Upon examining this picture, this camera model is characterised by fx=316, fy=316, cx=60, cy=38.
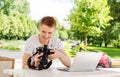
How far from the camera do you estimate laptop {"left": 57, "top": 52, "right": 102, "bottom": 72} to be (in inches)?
91.4

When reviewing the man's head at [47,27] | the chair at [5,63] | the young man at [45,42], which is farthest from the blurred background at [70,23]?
the man's head at [47,27]

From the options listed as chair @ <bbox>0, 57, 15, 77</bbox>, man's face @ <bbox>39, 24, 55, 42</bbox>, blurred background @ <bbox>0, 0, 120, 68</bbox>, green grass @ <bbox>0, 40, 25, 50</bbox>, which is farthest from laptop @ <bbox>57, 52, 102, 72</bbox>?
green grass @ <bbox>0, 40, 25, 50</bbox>

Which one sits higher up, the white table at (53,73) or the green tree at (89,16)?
the green tree at (89,16)

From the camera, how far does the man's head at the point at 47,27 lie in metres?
2.52

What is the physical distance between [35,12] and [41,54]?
291 inches

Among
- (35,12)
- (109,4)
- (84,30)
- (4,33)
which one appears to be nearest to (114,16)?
(109,4)

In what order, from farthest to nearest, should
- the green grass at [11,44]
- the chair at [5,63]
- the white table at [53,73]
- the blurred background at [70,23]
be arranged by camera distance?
the blurred background at [70,23] < the green grass at [11,44] < the chair at [5,63] < the white table at [53,73]

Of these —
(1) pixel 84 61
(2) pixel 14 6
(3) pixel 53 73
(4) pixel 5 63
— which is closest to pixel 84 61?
(1) pixel 84 61

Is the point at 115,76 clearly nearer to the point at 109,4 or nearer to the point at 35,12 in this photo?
the point at 35,12

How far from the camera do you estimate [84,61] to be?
2355 millimetres

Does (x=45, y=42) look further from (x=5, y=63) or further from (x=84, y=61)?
(x=5, y=63)

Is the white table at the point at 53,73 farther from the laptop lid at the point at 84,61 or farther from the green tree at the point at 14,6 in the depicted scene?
the green tree at the point at 14,6

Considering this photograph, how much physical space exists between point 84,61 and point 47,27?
42 cm

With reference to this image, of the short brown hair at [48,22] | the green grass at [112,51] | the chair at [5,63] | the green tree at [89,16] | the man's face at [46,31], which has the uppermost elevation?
the green tree at [89,16]
